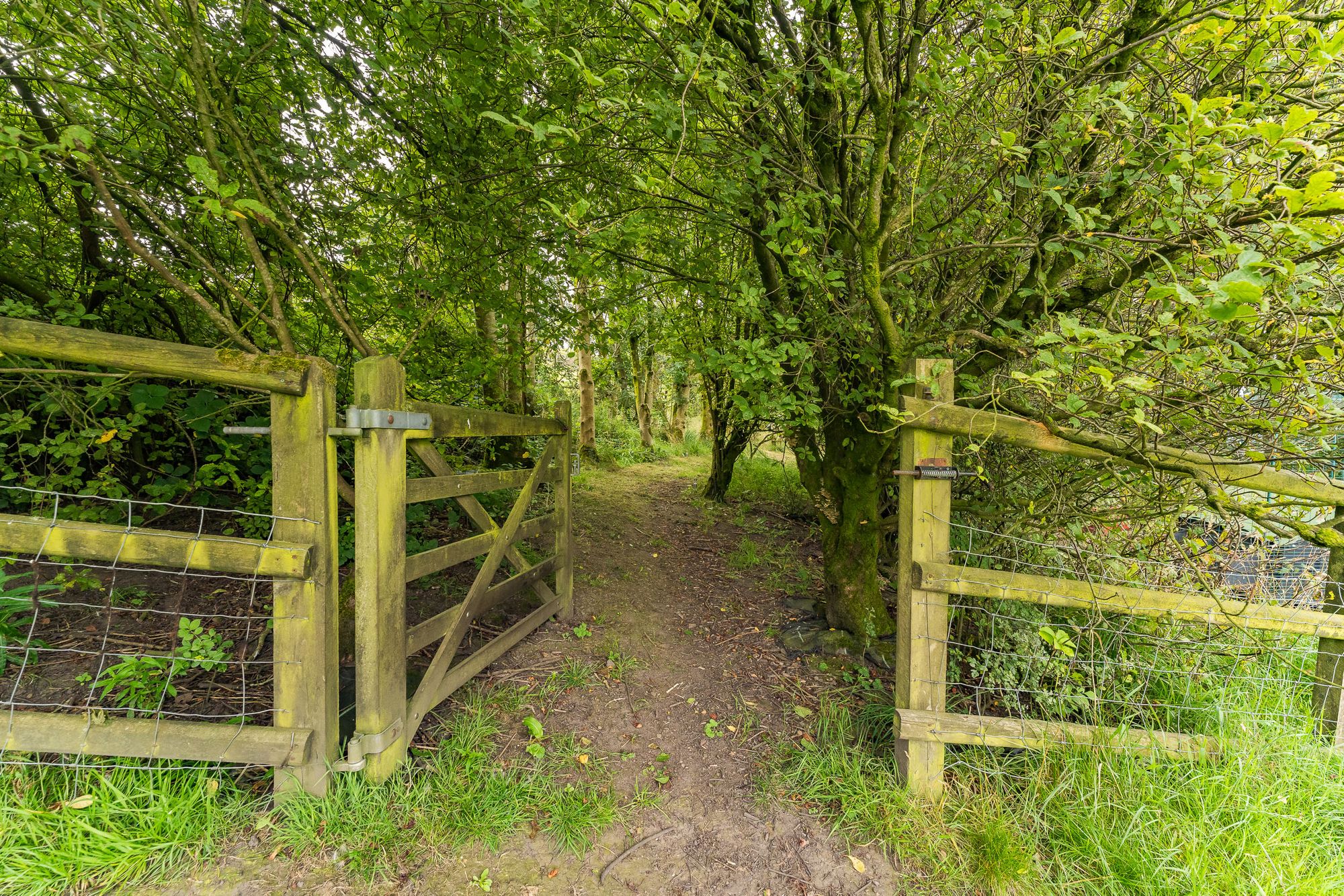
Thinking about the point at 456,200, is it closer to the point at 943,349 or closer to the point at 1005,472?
the point at 943,349

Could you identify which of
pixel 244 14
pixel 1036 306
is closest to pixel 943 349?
pixel 1036 306

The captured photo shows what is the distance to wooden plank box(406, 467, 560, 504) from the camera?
101 inches

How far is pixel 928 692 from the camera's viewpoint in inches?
99.6

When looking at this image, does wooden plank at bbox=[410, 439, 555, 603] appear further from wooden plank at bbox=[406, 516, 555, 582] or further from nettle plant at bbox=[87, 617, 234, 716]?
nettle plant at bbox=[87, 617, 234, 716]

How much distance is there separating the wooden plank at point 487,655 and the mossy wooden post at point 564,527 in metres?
0.16

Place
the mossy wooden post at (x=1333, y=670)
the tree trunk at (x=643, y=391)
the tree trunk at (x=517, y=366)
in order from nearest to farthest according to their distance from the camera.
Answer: the mossy wooden post at (x=1333, y=670) → the tree trunk at (x=517, y=366) → the tree trunk at (x=643, y=391)

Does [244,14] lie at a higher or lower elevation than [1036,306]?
higher

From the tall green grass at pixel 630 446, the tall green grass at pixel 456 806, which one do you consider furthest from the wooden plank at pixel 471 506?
the tall green grass at pixel 630 446

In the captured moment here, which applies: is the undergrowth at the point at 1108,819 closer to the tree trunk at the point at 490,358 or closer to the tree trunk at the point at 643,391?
the tree trunk at the point at 490,358

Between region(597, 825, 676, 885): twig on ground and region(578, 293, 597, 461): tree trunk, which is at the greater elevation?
region(578, 293, 597, 461): tree trunk

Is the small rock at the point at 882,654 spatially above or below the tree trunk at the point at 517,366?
below

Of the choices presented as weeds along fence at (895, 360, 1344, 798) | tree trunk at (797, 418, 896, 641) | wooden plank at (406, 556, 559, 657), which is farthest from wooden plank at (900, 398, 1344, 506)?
wooden plank at (406, 556, 559, 657)

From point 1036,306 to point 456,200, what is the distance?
4.13 metres

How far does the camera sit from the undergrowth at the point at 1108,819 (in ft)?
6.70
